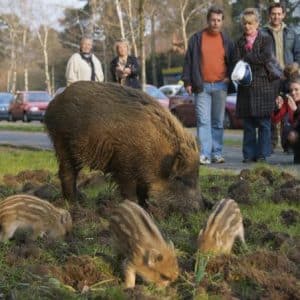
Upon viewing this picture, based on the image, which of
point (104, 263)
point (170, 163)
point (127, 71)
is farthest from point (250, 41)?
point (104, 263)

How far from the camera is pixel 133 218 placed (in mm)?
4480

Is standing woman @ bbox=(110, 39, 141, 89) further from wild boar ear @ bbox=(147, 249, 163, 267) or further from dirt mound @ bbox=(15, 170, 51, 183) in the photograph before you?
wild boar ear @ bbox=(147, 249, 163, 267)

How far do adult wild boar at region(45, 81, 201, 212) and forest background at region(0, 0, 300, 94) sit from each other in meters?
27.1

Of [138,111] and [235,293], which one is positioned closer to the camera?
[235,293]

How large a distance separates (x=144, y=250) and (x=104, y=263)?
46cm

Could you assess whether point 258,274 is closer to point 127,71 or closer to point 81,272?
point 81,272

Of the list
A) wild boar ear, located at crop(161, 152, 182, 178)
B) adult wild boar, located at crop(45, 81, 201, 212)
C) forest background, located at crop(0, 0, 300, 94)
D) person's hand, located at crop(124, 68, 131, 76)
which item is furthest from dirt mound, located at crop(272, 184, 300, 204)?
forest background, located at crop(0, 0, 300, 94)

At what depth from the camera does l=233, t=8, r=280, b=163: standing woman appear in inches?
423

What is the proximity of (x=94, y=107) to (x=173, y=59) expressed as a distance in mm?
63039

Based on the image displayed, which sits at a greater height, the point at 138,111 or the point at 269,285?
the point at 138,111

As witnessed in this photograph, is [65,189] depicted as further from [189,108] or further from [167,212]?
[189,108]

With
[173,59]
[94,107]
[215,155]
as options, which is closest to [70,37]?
[173,59]

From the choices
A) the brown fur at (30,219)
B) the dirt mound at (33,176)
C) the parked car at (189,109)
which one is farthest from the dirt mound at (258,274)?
the parked car at (189,109)

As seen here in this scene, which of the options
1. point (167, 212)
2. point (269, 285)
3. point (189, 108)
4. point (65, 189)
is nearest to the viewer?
point (269, 285)
